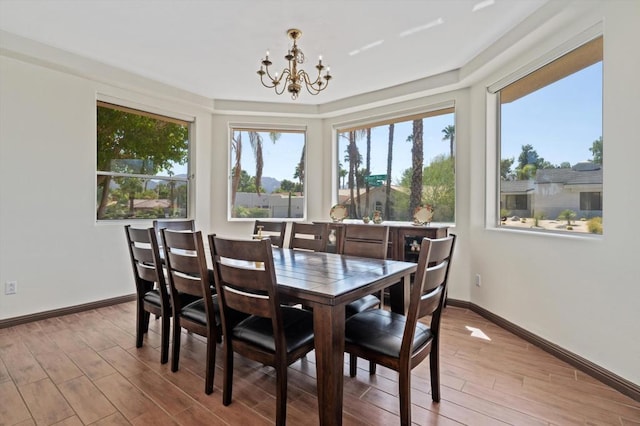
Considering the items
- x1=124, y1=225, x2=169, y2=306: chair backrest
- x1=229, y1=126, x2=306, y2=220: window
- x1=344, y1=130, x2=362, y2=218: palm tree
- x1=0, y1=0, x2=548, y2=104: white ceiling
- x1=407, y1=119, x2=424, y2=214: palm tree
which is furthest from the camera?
x1=229, y1=126, x2=306, y2=220: window

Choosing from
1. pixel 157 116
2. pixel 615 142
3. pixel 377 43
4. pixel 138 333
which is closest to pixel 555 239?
pixel 615 142

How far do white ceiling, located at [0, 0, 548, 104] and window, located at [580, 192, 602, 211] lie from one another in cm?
148

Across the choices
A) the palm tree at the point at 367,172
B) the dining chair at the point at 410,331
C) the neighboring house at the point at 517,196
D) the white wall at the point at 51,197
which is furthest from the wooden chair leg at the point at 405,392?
the white wall at the point at 51,197

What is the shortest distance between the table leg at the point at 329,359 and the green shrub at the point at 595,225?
2.11 meters

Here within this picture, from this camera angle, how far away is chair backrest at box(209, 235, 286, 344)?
4.96 feet

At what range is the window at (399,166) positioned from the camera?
3.88 metres

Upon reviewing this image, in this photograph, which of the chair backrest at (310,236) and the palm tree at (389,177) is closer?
the chair backrest at (310,236)

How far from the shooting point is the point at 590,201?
92.9 inches

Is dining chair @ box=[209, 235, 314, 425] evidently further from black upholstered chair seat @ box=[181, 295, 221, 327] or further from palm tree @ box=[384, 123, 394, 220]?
palm tree @ box=[384, 123, 394, 220]

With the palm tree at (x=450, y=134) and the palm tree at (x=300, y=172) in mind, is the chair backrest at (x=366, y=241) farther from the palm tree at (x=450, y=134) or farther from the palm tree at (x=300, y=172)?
the palm tree at (x=300, y=172)

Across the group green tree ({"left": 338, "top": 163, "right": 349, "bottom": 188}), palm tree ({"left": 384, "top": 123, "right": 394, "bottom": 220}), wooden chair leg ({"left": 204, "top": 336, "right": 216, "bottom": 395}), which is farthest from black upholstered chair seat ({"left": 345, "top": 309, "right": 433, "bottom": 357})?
green tree ({"left": 338, "top": 163, "right": 349, "bottom": 188})

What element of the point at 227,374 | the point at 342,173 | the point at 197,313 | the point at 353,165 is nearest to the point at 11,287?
the point at 197,313

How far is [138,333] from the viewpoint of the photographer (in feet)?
8.24

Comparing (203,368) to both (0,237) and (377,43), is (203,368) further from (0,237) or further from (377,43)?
(377,43)
